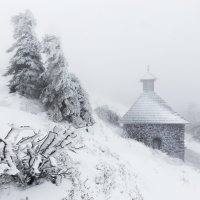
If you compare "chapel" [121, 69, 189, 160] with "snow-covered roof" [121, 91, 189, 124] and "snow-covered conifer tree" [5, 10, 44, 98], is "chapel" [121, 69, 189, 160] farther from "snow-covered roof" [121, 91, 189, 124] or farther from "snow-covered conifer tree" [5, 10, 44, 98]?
"snow-covered conifer tree" [5, 10, 44, 98]

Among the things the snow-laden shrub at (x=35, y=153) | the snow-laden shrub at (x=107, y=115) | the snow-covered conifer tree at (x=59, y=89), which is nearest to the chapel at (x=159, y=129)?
the snow-laden shrub at (x=107, y=115)

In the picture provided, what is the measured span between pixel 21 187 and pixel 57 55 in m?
9.86

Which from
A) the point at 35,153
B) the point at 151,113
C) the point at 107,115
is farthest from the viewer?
the point at 107,115

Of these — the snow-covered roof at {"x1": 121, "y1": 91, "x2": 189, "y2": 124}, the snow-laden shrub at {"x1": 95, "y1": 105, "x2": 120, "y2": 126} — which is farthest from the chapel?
the snow-laden shrub at {"x1": 95, "y1": 105, "x2": 120, "y2": 126}

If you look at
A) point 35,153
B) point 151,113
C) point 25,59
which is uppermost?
point 25,59

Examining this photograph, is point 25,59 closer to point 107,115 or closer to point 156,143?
point 156,143

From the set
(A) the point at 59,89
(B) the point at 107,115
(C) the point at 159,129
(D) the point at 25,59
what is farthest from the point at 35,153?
(B) the point at 107,115

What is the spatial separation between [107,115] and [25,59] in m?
15.4

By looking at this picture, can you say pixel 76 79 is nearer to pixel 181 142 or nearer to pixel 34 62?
pixel 34 62

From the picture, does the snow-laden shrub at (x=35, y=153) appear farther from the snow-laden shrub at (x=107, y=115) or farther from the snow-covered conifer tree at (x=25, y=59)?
the snow-laden shrub at (x=107, y=115)

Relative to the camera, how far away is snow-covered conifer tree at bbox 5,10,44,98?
14.8 meters

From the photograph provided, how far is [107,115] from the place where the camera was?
29109 millimetres

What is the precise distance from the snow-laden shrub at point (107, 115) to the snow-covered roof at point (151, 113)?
4590 millimetres

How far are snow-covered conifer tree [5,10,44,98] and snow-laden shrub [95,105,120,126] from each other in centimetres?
1379
